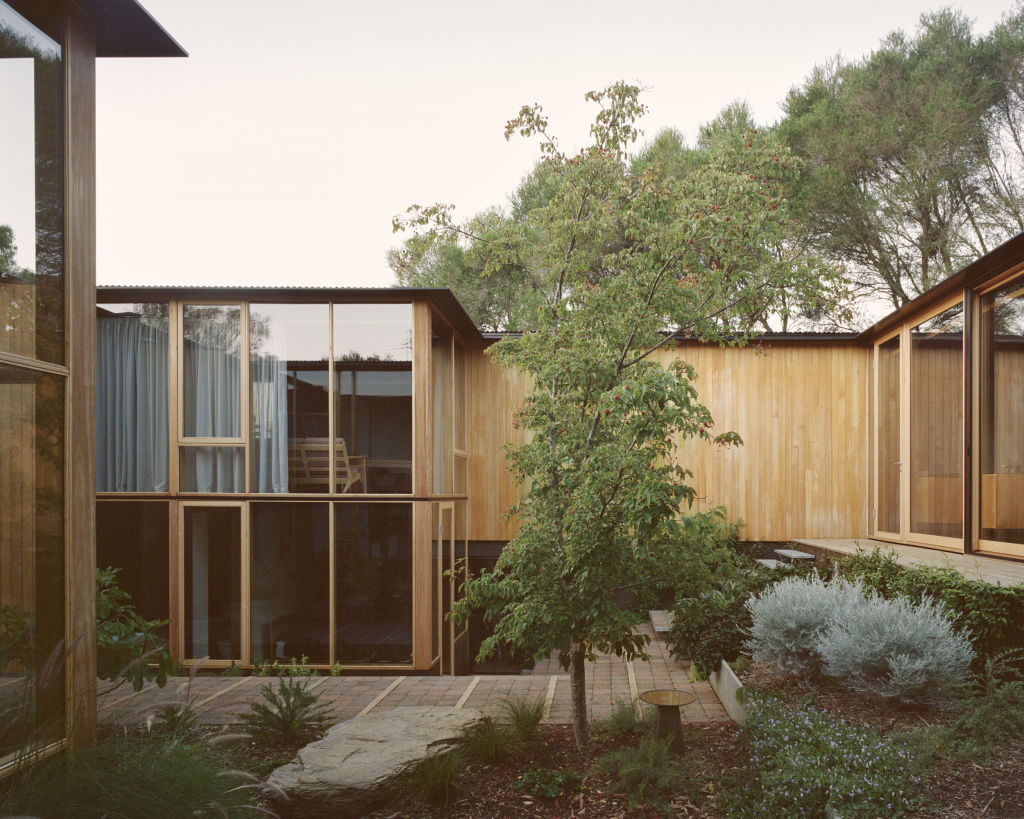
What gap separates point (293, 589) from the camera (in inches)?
317

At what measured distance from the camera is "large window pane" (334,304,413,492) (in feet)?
26.7

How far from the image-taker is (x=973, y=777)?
358 centimetres

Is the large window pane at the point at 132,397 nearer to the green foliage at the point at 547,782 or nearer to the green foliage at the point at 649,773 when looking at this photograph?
the green foliage at the point at 547,782

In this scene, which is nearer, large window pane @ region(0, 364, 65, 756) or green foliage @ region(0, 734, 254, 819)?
green foliage @ region(0, 734, 254, 819)

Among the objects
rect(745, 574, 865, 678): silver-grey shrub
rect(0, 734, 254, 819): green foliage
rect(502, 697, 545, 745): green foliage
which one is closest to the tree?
rect(502, 697, 545, 745): green foliage

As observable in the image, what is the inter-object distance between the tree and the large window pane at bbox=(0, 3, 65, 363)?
267cm

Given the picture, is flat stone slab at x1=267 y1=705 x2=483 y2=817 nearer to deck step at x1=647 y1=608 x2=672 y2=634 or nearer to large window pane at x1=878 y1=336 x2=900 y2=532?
deck step at x1=647 y1=608 x2=672 y2=634

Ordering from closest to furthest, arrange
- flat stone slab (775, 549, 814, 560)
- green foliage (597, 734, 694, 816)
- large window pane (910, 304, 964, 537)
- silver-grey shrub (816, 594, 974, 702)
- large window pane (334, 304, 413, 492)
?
1. green foliage (597, 734, 694, 816)
2. silver-grey shrub (816, 594, 974, 702)
3. large window pane (910, 304, 964, 537)
4. large window pane (334, 304, 413, 492)
5. flat stone slab (775, 549, 814, 560)

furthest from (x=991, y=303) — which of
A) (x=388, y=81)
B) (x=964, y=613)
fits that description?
(x=388, y=81)

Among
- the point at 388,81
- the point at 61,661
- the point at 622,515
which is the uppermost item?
the point at 388,81

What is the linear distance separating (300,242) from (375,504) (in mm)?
14899

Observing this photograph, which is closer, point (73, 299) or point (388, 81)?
point (73, 299)

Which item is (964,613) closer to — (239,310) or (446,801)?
(446,801)

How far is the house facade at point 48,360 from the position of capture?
3.22m
